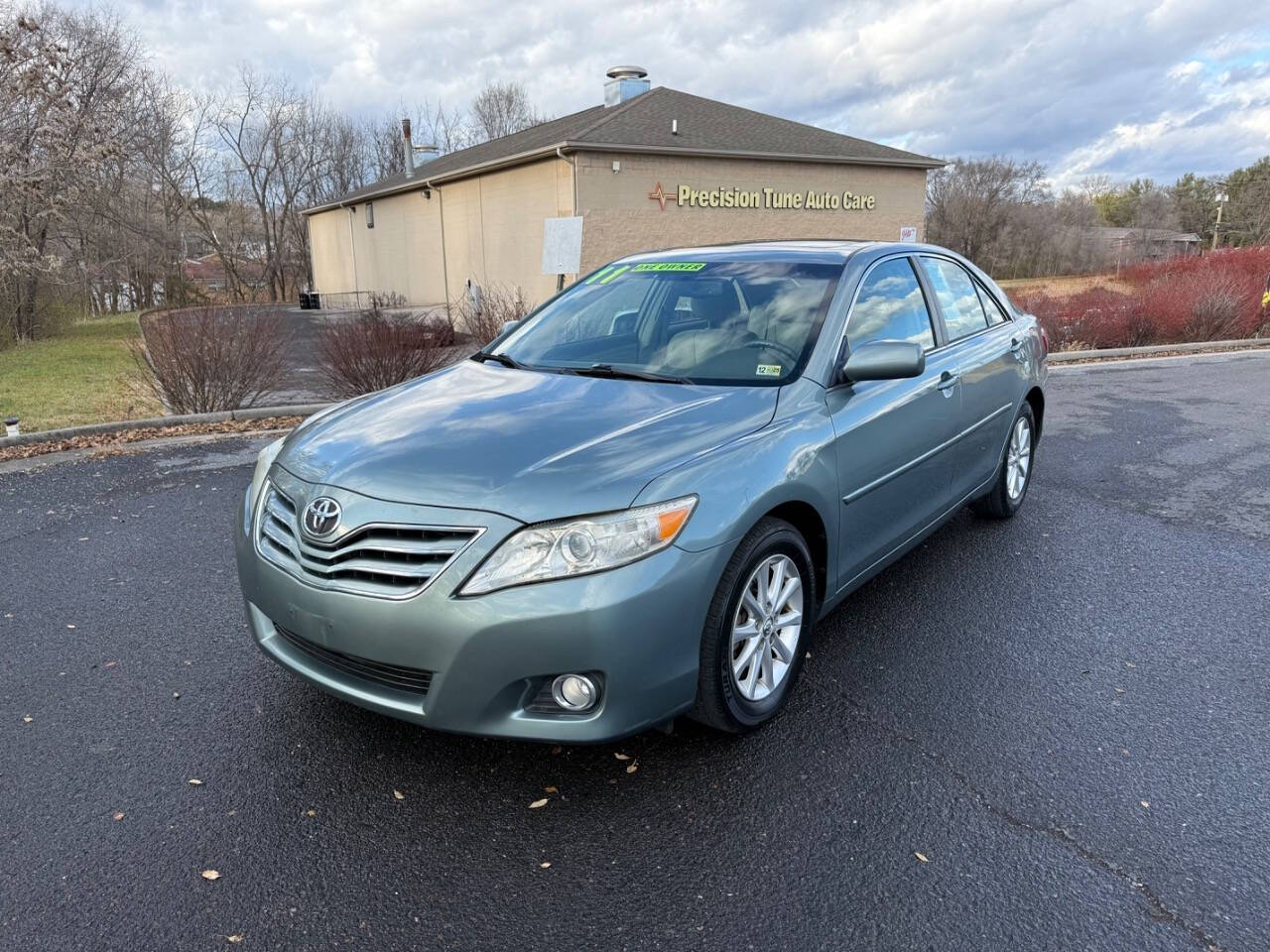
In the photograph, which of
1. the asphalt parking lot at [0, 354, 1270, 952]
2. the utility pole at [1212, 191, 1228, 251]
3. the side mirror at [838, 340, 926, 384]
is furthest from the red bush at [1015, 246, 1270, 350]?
the utility pole at [1212, 191, 1228, 251]

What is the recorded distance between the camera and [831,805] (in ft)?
8.73

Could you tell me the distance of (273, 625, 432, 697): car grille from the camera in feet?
8.20

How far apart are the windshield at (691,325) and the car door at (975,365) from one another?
3.44ft

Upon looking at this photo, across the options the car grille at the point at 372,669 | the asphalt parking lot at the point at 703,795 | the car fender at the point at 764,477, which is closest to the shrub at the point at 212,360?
the asphalt parking lot at the point at 703,795

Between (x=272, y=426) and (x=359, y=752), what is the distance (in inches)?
257

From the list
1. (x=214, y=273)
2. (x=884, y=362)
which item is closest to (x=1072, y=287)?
(x=884, y=362)

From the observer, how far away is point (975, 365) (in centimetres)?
446

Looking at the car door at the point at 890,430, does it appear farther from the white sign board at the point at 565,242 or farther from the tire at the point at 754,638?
the white sign board at the point at 565,242

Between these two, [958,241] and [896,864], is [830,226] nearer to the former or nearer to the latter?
[896,864]

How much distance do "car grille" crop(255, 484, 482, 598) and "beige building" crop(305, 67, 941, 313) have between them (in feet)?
51.1

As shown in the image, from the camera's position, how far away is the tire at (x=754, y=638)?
2684 millimetres

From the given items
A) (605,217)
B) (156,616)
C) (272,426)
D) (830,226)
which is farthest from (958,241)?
(156,616)

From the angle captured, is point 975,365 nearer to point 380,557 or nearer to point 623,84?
point 380,557

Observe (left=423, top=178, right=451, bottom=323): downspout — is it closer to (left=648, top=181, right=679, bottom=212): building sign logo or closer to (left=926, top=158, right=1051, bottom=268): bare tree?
(left=648, top=181, right=679, bottom=212): building sign logo
